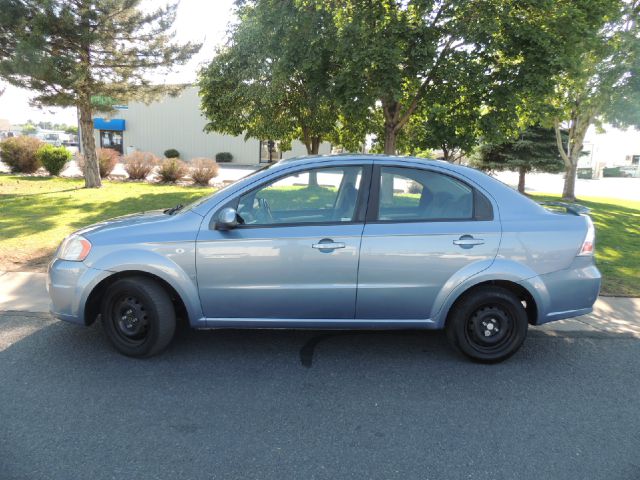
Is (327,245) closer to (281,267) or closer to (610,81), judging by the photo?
(281,267)

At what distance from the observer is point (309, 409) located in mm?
3184

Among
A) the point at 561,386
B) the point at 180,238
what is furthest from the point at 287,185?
the point at 561,386

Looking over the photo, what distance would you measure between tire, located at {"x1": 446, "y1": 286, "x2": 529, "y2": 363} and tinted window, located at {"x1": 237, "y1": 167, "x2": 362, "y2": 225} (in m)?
1.21

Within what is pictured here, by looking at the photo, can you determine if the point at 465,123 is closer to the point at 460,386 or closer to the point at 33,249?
the point at 460,386

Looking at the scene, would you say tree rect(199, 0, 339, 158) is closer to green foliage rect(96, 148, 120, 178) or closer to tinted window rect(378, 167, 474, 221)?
green foliage rect(96, 148, 120, 178)

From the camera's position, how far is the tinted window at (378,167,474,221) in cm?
383

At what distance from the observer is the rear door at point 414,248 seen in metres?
3.68

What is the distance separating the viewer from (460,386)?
356 cm

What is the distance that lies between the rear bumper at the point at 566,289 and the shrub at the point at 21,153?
20593 millimetres

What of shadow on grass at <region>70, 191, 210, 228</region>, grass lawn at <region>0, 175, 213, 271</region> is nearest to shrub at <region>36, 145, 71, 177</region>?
grass lawn at <region>0, 175, 213, 271</region>

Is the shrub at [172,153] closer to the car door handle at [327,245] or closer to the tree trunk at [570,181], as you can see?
the tree trunk at [570,181]

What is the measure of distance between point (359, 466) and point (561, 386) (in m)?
1.94

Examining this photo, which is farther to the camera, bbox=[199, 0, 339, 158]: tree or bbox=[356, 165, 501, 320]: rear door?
bbox=[199, 0, 339, 158]: tree

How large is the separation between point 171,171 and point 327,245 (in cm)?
1646
